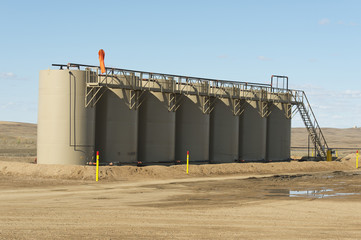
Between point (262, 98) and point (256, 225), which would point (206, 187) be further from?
point (262, 98)

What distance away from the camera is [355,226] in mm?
15570

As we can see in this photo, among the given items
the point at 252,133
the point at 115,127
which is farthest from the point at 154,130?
the point at 252,133

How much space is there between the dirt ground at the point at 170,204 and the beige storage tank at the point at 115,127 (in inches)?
93.8

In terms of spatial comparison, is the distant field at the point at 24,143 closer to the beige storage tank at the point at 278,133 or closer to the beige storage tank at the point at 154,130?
the beige storage tank at the point at 154,130

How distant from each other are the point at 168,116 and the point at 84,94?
6988 millimetres

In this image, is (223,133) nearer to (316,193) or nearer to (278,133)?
(278,133)

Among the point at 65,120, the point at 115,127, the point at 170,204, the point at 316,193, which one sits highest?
the point at 65,120

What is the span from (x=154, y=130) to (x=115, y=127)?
3.65 m

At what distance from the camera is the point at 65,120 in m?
31.7

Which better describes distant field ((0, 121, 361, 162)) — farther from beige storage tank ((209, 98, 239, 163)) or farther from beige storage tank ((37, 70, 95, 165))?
beige storage tank ((209, 98, 239, 163))

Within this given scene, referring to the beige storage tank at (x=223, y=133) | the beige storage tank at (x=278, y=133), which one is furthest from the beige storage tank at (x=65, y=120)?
the beige storage tank at (x=278, y=133)

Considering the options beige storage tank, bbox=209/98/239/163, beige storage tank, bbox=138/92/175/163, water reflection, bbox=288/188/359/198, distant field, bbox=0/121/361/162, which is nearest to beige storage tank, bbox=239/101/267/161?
beige storage tank, bbox=209/98/239/163

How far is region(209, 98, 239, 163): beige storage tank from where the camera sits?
137 feet

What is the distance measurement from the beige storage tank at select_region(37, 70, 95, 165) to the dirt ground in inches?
64.3
